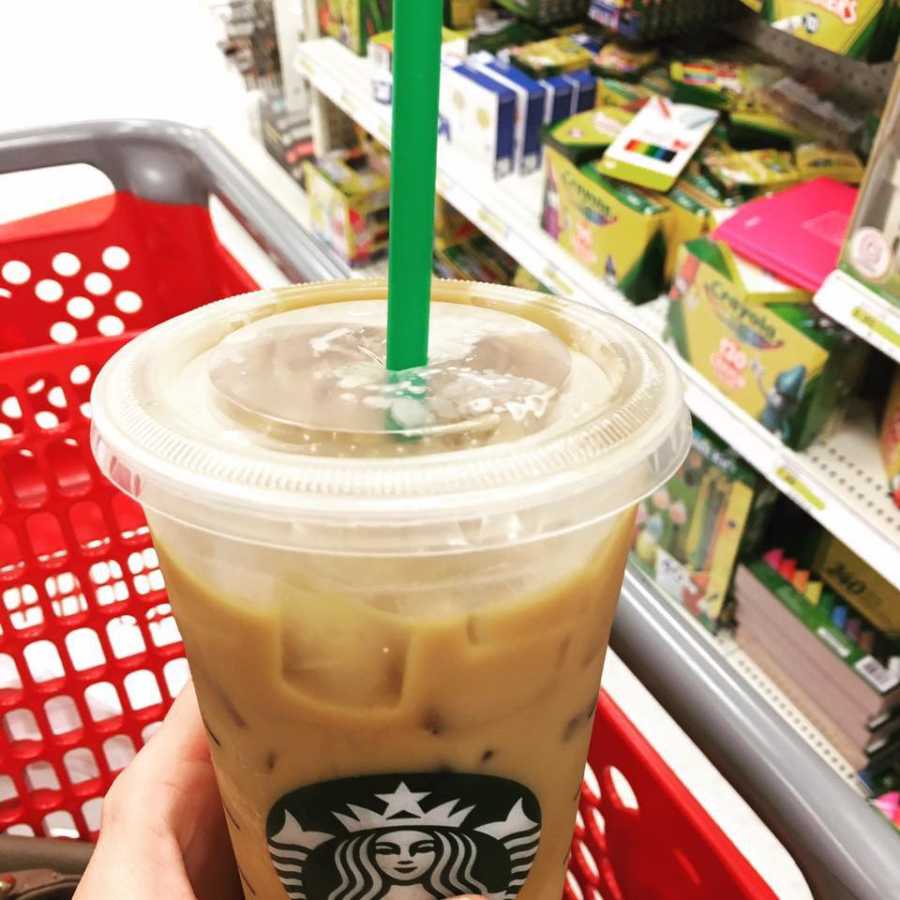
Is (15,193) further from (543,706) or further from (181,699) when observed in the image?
(543,706)

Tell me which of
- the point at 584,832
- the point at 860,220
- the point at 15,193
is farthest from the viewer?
the point at 15,193

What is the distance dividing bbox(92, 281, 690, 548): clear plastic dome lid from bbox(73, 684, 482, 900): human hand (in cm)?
31

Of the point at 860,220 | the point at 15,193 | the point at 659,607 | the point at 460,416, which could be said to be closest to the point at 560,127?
the point at 860,220

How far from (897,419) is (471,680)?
1.10m

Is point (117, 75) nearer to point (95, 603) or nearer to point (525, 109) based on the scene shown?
point (525, 109)

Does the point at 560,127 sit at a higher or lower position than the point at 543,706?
lower

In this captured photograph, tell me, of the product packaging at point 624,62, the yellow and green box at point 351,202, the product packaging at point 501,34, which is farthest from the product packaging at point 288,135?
the product packaging at point 624,62

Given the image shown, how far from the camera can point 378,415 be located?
47 centimetres

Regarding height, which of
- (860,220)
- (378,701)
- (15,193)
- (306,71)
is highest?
(378,701)

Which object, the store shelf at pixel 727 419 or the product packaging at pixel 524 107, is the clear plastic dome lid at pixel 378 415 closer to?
the store shelf at pixel 727 419

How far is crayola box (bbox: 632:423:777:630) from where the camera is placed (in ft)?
5.30

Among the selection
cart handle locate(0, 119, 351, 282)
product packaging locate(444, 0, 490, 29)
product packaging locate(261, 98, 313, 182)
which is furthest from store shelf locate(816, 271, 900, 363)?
Result: product packaging locate(261, 98, 313, 182)

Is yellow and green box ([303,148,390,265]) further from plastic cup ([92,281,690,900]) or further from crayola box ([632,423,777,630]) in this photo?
plastic cup ([92,281,690,900])

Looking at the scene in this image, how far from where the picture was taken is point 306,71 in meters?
2.40
